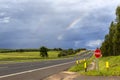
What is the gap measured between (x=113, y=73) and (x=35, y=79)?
20.1 feet

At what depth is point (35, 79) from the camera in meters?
25.2

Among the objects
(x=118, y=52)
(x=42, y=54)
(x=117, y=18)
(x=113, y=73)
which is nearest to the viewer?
(x=113, y=73)

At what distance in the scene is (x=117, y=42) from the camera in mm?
92438

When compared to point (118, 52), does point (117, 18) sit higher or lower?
higher

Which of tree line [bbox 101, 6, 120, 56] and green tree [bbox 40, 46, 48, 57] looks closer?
tree line [bbox 101, 6, 120, 56]

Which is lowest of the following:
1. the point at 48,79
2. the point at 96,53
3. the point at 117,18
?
the point at 48,79

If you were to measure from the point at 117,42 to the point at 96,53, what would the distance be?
66.2 m

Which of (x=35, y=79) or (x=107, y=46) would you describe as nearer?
(x=35, y=79)

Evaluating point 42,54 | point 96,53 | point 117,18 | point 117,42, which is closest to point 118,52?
point 117,42

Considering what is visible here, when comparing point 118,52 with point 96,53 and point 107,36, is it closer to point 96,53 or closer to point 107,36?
point 107,36

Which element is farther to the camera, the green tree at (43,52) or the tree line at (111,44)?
the green tree at (43,52)

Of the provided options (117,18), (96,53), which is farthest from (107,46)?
(96,53)

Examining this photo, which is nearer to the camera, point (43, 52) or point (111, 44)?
point (111, 44)

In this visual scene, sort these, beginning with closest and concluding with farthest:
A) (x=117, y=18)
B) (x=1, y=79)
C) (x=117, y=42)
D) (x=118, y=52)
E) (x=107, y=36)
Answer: (x=1, y=79) → (x=117, y=18) → (x=117, y=42) → (x=118, y=52) → (x=107, y=36)
